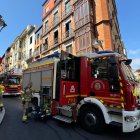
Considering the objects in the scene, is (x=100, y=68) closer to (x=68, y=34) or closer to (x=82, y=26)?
(x=82, y=26)

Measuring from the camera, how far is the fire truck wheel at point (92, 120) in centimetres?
585

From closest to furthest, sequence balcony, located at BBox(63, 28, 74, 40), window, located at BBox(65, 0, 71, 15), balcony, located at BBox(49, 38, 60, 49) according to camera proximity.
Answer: balcony, located at BBox(63, 28, 74, 40), window, located at BBox(65, 0, 71, 15), balcony, located at BBox(49, 38, 60, 49)

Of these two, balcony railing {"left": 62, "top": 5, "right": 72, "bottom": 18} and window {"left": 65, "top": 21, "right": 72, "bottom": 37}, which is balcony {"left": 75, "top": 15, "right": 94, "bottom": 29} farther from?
balcony railing {"left": 62, "top": 5, "right": 72, "bottom": 18}

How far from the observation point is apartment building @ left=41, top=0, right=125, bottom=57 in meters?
17.2

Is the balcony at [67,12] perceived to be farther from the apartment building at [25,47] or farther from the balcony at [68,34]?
the apartment building at [25,47]

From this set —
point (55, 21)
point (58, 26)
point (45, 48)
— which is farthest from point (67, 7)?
point (45, 48)

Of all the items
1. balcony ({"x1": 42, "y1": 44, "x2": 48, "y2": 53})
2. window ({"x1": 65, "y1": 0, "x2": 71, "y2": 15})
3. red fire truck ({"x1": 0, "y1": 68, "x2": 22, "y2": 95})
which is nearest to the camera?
red fire truck ({"x1": 0, "y1": 68, "x2": 22, "y2": 95})

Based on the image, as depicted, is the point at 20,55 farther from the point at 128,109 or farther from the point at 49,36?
the point at 128,109

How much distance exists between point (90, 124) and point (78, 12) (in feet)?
52.0

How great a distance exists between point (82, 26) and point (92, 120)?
46.1 ft

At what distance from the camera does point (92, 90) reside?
634 centimetres

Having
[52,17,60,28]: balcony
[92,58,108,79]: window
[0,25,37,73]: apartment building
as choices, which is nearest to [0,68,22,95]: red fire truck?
[52,17,60,28]: balcony

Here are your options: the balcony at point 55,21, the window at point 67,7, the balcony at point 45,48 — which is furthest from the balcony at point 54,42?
the window at point 67,7

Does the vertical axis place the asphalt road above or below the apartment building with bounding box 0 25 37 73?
below
